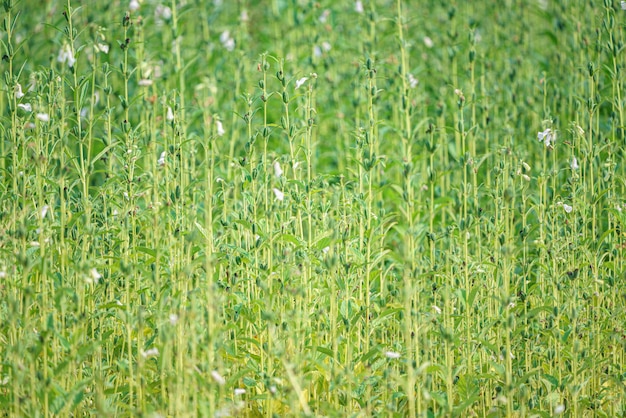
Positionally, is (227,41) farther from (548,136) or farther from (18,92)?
(548,136)

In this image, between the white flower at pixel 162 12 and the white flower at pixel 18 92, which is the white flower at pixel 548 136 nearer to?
the white flower at pixel 18 92

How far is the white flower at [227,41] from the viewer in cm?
685

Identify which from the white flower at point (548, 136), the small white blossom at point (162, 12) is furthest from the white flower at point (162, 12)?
the white flower at point (548, 136)

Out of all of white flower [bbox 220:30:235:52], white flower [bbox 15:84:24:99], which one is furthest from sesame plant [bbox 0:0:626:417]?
white flower [bbox 220:30:235:52]

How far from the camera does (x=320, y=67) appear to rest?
791cm

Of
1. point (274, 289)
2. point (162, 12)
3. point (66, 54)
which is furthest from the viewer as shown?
point (162, 12)

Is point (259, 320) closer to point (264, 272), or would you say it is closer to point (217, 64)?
point (264, 272)

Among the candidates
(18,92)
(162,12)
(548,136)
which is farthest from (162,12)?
(548,136)

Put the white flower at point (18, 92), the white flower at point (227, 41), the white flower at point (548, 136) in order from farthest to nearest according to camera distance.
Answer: the white flower at point (227, 41), the white flower at point (548, 136), the white flower at point (18, 92)

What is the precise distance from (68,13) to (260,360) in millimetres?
2122

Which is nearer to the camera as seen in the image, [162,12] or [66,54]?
[66,54]

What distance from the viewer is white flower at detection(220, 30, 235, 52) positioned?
685cm

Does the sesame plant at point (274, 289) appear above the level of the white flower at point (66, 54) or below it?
below

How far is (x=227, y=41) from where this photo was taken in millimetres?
7238
